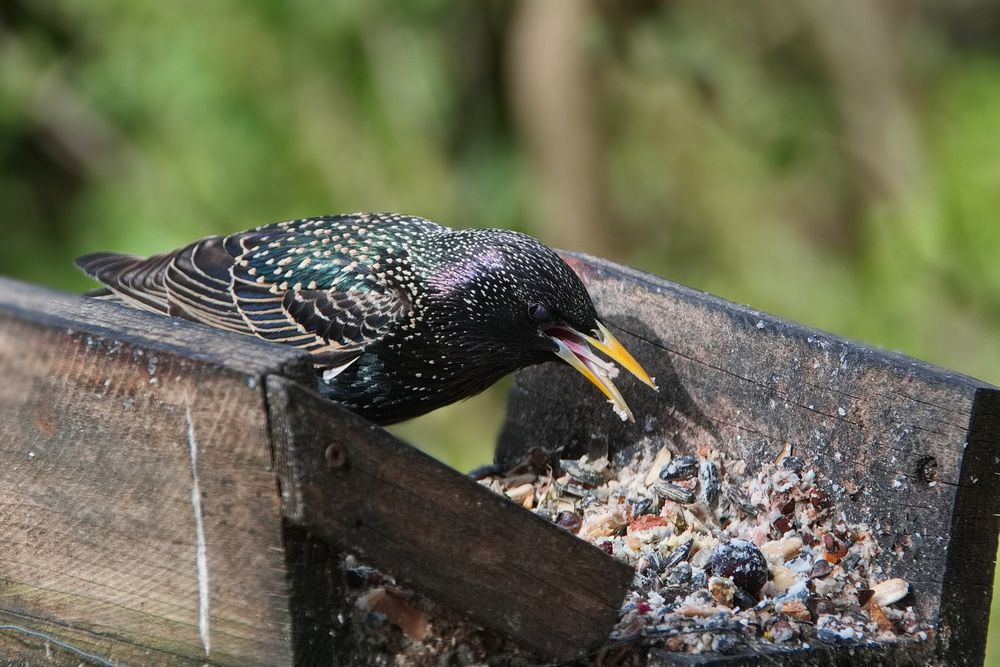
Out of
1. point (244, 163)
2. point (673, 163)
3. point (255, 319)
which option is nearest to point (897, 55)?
point (673, 163)

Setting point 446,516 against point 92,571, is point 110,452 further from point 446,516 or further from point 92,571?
point 446,516

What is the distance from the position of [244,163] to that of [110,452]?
6.78 meters

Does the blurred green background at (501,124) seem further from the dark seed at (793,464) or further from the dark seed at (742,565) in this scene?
the dark seed at (742,565)

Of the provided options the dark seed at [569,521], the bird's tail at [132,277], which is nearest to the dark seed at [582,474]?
the dark seed at [569,521]

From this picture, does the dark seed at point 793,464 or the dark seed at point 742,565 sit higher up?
the dark seed at point 793,464

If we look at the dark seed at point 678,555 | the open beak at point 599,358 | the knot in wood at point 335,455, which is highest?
the open beak at point 599,358

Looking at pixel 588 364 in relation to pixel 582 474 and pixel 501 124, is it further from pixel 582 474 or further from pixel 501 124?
pixel 501 124

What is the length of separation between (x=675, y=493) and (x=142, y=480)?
122cm

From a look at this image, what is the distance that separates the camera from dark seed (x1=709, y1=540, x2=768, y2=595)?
2.52 meters

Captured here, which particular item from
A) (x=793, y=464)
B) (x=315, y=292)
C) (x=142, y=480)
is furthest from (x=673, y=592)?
(x=315, y=292)

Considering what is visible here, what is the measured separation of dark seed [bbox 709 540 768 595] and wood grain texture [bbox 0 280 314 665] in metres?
0.90

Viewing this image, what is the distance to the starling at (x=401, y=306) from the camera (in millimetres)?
3184

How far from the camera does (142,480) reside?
79.3 inches

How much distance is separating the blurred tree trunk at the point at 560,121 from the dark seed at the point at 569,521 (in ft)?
17.3
